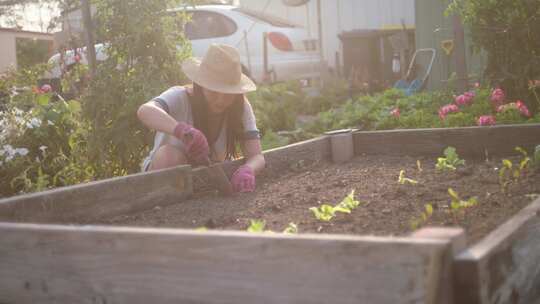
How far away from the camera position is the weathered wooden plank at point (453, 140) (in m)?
3.73

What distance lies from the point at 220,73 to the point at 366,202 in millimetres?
1125

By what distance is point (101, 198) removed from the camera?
2.63 meters

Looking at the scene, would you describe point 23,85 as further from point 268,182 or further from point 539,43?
point 539,43

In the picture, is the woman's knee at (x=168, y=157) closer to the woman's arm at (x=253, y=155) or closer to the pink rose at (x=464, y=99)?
the woman's arm at (x=253, y=155)

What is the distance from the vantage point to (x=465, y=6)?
583cm

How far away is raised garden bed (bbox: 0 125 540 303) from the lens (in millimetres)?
1396

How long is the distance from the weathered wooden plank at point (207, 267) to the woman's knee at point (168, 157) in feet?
5.33

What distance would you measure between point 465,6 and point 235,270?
492 cm

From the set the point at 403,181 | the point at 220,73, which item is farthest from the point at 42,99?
the point at 403,181

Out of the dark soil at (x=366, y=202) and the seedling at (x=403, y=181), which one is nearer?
the dark soil at (x=366, y=202)

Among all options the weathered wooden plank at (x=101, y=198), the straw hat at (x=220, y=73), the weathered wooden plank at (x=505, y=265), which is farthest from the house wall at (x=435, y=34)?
the weathered wooden plank at (x=505, y=265)

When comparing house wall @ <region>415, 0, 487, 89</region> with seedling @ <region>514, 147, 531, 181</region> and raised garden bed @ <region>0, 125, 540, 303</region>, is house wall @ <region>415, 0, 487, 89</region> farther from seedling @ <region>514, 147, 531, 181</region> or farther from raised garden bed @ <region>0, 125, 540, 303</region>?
raised garden bed @ <region>0, 125, 540, 303</region>

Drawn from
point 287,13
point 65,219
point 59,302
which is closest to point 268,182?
point 65,219

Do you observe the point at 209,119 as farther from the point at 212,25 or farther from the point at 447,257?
the point at 212,25
